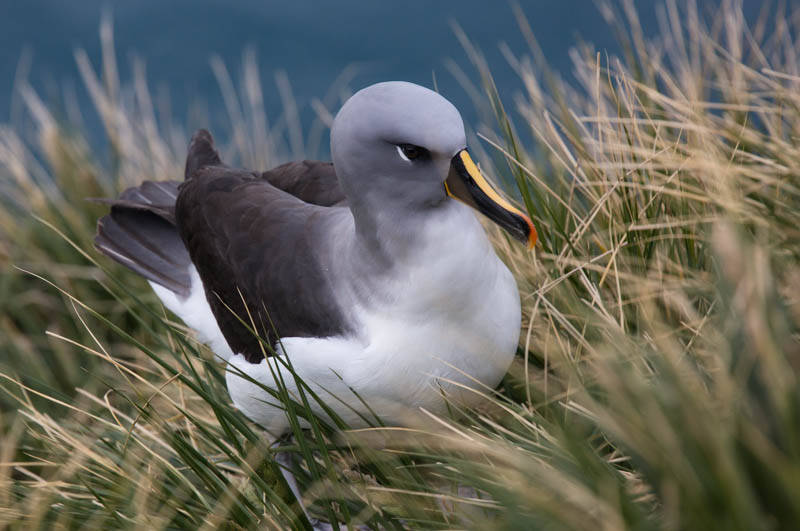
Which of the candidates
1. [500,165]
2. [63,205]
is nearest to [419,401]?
[500,165]

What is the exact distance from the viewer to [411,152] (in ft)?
7.66

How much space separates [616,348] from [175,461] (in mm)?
1546

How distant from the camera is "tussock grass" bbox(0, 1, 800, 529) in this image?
4.96ft

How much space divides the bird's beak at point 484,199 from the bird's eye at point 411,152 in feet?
0.26

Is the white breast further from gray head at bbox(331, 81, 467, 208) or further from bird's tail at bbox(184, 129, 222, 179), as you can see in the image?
bird's tail at bbox(184, 129, 222, 179)

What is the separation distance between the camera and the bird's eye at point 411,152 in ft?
7.62

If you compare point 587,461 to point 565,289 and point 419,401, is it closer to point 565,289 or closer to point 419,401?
point 419,401

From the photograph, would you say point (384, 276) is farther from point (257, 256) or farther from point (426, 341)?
point (257, 256)

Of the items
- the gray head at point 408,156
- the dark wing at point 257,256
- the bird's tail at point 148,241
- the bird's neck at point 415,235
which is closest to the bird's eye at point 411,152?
the gray head at point 408,156

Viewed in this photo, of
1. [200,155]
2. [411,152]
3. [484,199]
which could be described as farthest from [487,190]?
[200,155]

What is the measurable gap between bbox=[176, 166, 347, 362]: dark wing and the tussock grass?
26 cm

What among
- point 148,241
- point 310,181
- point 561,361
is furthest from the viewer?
point 148,241

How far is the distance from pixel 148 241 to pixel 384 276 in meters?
1.61

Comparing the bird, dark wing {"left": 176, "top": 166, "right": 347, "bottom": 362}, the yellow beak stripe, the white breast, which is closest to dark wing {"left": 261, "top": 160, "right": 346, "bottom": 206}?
dark wing {"left": 176, "top": 166, "right": 347, "bottom": 362}
